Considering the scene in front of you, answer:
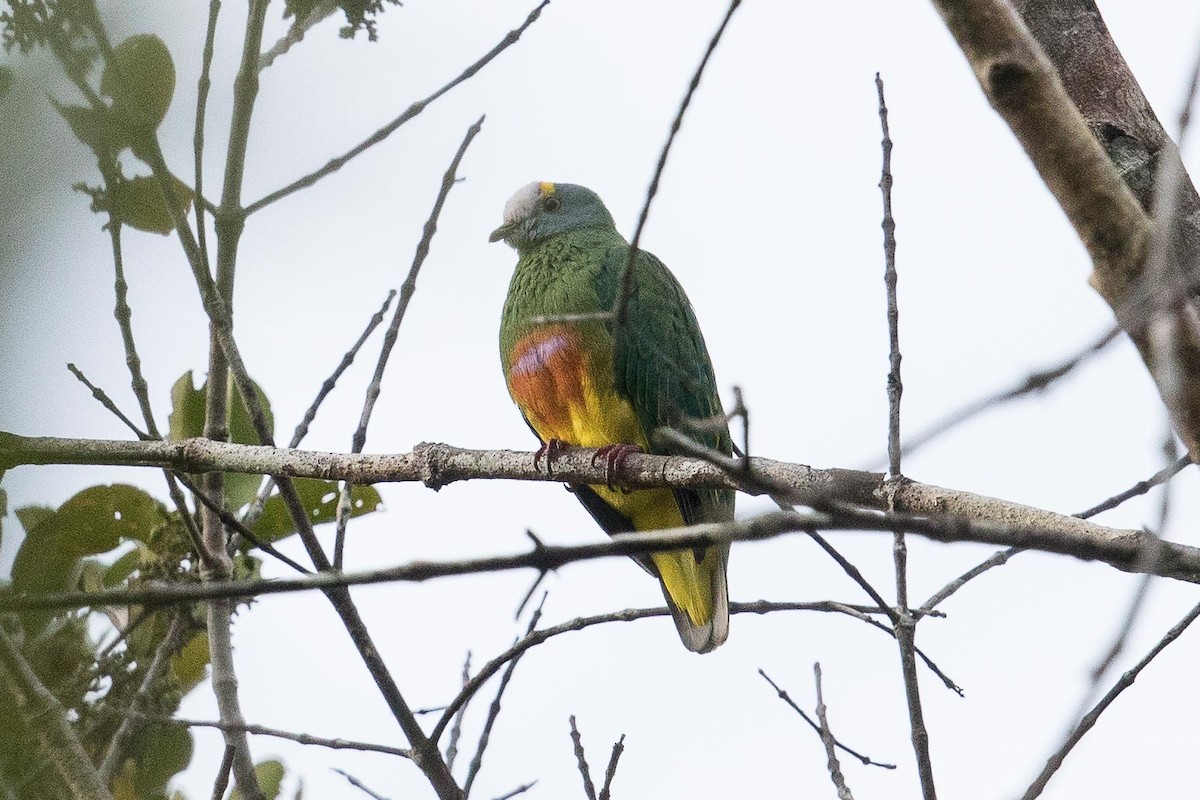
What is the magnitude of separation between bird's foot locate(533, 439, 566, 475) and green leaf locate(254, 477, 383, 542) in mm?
503

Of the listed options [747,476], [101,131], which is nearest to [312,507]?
[101,131]

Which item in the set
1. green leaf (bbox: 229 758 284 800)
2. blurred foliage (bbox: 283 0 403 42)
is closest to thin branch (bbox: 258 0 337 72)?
blurred foliage (bbox: 283 0 403 42)

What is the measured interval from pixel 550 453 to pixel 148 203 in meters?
1.29

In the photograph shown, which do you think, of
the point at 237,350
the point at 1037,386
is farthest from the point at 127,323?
the point at 1037,386

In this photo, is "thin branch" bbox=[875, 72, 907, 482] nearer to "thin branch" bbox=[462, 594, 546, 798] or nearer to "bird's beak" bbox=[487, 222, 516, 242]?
"thin branch" bbox=[462, 594, 546, 798]

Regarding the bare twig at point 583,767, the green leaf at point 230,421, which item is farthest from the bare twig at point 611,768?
the green leaf at point 230,421

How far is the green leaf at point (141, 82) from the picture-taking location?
90.9 inches

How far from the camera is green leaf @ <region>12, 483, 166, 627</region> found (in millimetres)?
3037

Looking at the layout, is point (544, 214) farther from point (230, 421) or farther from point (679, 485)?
point (679, 485)

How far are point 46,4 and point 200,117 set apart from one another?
1058mm

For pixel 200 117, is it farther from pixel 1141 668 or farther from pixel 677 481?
pixel 1141 668

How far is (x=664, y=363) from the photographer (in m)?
4.16

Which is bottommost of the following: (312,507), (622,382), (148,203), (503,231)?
(312,507)

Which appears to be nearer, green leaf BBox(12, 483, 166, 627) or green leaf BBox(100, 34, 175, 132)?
green leaf BBox(100, 34, 175, 132)
